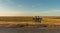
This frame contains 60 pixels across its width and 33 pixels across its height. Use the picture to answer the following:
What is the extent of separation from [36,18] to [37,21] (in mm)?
1057

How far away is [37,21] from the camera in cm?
3272

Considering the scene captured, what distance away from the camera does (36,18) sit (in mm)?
31938
